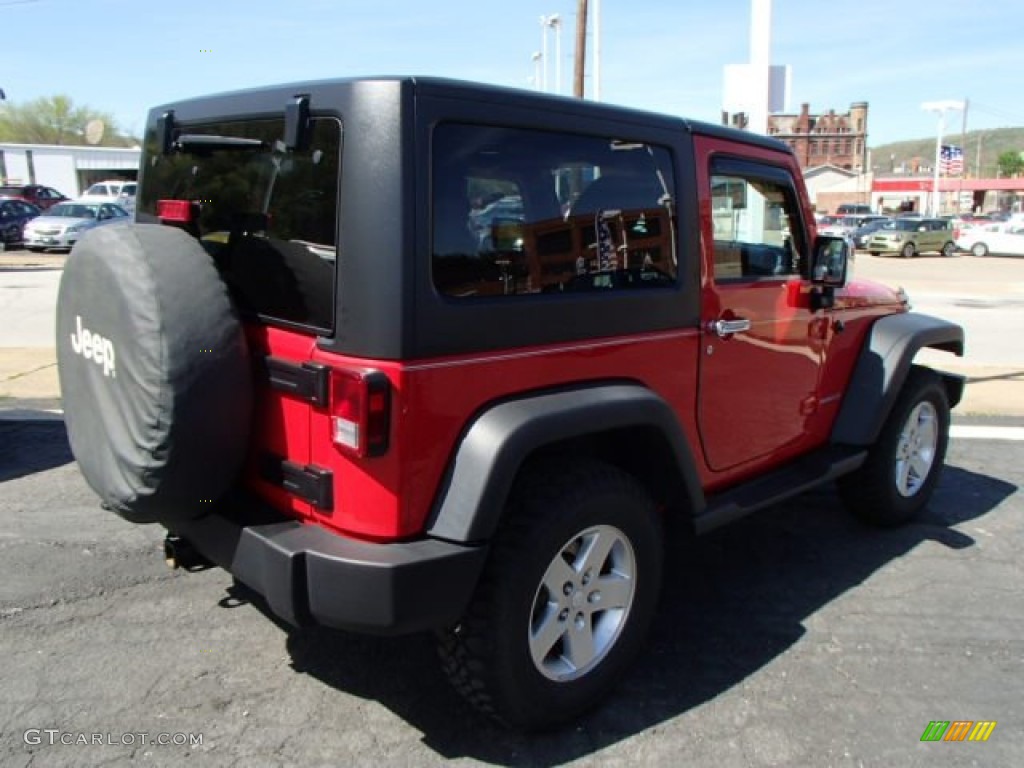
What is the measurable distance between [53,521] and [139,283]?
8.44 ft

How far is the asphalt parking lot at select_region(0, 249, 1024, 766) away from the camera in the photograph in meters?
2.64

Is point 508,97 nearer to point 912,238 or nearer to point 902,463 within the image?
point 902,463

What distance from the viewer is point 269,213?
2.60 metres

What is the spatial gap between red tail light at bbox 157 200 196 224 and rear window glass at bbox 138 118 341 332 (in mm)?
11

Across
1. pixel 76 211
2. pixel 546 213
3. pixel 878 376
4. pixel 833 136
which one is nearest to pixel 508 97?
pixel 546 213

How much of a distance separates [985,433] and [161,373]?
6.32 metres

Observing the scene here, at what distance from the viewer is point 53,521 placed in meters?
4.36

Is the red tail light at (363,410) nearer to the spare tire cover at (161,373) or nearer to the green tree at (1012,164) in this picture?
the spare tire cover at (161,373)

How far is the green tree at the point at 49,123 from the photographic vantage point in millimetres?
71688

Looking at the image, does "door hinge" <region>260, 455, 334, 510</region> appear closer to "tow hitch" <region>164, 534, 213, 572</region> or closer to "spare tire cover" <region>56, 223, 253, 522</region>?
"spare tire cover" <region>56, 223, 253, 522</region>

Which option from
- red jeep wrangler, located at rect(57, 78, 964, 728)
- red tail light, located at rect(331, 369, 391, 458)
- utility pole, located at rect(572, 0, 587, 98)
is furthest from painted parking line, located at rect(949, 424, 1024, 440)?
utility pole, located at rect(572, 0, 587, 98)

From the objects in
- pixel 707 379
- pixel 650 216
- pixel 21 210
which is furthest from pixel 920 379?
pixel 21 210

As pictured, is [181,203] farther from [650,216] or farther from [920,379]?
[920,379]

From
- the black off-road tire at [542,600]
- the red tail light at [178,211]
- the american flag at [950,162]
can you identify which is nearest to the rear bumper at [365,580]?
the black off-road tire at [542,600]
